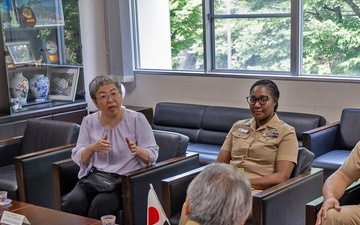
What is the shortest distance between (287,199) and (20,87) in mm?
3158

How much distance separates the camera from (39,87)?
5.69 meters

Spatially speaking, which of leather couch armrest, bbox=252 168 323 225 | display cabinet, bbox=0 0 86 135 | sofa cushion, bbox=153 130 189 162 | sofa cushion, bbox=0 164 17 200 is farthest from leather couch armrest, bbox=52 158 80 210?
display cabinet, bbox=0 0 86 135

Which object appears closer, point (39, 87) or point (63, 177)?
point (63, 177)

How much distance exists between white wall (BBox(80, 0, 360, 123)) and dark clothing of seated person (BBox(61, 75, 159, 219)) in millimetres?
2001

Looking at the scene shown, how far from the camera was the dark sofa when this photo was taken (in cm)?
501

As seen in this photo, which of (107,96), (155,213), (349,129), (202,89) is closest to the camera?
(155,213)

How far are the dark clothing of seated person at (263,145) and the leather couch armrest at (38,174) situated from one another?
4.40ft

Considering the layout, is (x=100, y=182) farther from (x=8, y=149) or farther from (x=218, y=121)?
(x=218, y=121)

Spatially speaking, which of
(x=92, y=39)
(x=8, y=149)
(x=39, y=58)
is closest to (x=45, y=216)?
(x=8, y=149)

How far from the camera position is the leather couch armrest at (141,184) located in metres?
3.57

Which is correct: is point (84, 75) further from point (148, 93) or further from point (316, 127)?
point (316, 127)

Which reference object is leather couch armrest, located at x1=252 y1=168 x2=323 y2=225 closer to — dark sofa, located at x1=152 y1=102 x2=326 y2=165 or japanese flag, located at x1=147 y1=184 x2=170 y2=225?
japanese flag, located at x1=147 y1=184 x2=170 y2=225

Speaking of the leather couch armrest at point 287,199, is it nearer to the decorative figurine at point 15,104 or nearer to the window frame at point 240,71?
the window frame at point 240,71

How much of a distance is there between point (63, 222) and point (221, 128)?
2567 millimetres
